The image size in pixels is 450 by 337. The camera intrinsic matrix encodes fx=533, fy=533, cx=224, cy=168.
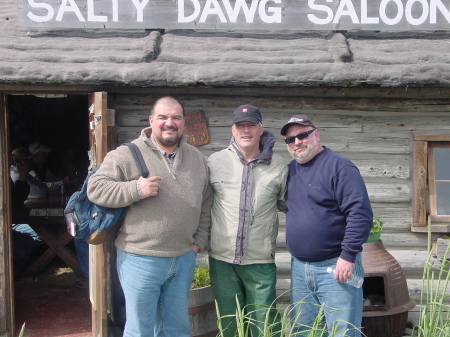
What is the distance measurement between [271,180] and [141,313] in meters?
1.24

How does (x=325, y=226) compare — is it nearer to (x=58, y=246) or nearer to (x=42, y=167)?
(x=58, y=246)

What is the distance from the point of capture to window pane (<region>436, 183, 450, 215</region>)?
206 inches

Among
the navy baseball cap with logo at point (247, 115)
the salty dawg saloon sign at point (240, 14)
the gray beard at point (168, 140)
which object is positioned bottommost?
the gray beard at point (168, 140)

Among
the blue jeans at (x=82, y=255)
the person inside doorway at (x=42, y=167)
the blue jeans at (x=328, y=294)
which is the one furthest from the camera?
the person inside doorway at (x=42, y=167)

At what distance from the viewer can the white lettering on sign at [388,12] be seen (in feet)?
17.5

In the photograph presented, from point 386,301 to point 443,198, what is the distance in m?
1.37

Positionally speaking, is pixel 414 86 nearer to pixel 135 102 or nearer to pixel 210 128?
pixel 210 128

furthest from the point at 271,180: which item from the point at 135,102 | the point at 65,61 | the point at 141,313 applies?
the point at 65,61

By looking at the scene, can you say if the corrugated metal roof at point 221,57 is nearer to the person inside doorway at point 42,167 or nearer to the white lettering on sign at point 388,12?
the white lettering on sign at point 388,12

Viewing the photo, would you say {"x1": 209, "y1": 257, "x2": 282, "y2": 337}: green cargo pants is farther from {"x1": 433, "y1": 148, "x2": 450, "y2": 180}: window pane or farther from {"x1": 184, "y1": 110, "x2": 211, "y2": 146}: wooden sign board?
{"x1": 433, "y1": 148, "x2": 450, "y2": 180}: window pane

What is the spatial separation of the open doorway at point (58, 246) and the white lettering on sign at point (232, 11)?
3.09 m

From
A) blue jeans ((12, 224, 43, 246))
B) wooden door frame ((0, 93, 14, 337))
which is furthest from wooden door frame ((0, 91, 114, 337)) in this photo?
blue jeans ((12, 224, 43, 246))

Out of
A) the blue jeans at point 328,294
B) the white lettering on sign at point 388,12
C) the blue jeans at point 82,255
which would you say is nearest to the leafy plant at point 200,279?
the blue jeans at point 328,294

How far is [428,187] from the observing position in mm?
5160
